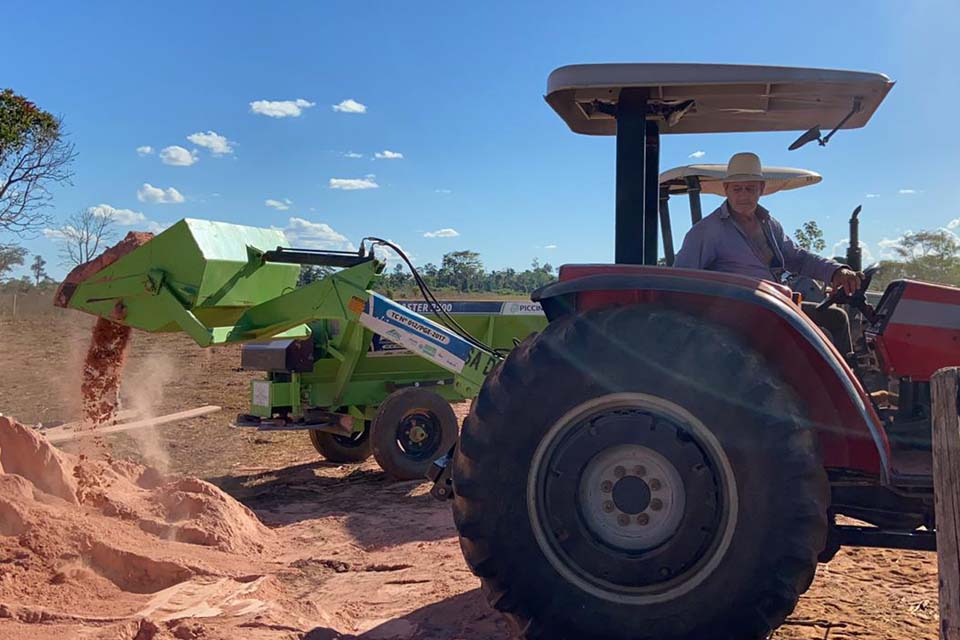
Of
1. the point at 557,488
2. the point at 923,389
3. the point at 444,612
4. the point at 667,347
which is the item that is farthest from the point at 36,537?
the point at 923,389

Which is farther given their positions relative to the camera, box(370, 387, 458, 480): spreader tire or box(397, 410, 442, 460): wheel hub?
box(397, 410, 442, 460): wheel hub

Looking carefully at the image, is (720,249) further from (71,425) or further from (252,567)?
(71,425)

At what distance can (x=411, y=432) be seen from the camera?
7.52m

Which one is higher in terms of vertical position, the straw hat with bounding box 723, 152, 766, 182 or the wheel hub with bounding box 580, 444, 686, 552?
the straw hat with bounding box 723, 152, 766, 182

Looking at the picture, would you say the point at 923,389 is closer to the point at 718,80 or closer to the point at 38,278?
the point at 718,80

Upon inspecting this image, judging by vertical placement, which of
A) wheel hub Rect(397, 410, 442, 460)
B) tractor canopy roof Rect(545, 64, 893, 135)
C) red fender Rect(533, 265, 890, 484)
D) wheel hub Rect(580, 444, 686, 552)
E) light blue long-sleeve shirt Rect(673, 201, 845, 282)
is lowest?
wheel hub Rect(397, 410, 442, 460)

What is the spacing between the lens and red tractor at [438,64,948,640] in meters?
2.62

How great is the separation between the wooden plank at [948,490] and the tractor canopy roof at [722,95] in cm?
142

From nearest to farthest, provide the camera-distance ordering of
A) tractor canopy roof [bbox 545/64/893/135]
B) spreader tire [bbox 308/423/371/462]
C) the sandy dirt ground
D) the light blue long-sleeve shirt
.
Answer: tractor canopy roof [bbox 545/64/893/135]
the sandy dirt ground
the light blue long-sleeve shirt
spreader tire [bbox 308/423/371/462]

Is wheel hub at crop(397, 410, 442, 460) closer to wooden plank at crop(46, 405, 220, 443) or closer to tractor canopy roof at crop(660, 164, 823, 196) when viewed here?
wooden plank at crop(46, 405, 220, 443)

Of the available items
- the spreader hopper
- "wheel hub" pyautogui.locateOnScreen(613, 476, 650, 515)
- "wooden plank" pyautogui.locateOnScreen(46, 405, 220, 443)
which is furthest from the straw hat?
"wooden plank" pyautogui.locateOnScreen(46, 405, 220, 443)

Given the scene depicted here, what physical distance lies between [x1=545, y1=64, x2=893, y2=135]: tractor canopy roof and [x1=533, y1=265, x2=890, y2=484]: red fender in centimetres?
77

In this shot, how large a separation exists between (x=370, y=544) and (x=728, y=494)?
125 inches

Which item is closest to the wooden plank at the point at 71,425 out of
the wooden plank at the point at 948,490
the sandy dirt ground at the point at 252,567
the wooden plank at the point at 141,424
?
the wooden plank at the point at 141,424
